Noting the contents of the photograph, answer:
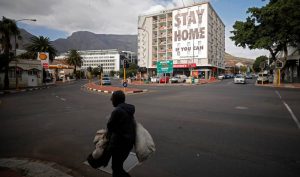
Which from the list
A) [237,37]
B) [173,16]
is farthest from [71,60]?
[237,37]

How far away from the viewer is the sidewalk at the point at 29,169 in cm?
437

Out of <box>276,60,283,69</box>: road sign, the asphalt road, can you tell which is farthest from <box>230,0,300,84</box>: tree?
the asphalt road

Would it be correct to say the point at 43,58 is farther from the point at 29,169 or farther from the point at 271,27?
the point at 29,169

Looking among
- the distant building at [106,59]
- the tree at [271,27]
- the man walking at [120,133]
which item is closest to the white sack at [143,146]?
→ the man walking at [120,133]

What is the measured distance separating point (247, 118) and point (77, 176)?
7227 millimetres

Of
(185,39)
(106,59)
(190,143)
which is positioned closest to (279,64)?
(190,143)

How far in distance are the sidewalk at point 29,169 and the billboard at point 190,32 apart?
68819 millimetres

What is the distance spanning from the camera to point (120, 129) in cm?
330

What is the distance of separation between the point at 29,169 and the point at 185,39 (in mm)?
74015

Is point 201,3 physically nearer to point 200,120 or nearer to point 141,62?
point 141,62

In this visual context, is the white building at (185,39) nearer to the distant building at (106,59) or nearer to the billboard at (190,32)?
the billboard at (190,32)

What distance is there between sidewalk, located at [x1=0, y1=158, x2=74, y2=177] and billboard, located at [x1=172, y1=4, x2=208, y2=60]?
68.8 m

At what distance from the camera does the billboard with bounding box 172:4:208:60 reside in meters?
72.4

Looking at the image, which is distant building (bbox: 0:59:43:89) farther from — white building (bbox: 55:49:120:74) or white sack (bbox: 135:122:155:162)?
white building (bbox: 55:49:120:74)
